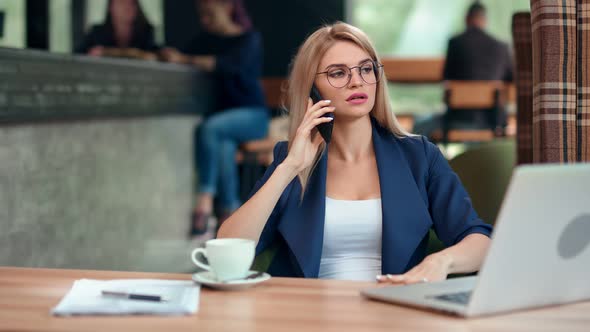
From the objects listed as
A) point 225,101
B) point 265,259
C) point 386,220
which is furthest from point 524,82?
point 225,101

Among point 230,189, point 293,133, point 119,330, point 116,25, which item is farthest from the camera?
point 230,189

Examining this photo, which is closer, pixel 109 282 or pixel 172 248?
pixel 109 282

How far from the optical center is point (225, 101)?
5.66 meters

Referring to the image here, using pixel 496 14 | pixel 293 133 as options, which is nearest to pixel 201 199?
pixel 293 133

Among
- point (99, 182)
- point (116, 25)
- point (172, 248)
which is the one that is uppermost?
point (116, 25)

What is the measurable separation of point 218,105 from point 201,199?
0.80 metres

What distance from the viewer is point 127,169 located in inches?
165

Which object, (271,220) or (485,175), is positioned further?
(485,175)

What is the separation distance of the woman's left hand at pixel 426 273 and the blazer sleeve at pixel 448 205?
0.26 m

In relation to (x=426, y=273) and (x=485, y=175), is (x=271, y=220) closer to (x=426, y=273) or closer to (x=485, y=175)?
(x=426, y=273)

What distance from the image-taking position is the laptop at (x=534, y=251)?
113cm

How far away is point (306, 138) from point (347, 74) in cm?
21

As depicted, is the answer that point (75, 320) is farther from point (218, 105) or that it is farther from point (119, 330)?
point (218, 105)

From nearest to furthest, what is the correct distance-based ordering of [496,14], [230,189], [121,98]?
[121,98]
[230,189]
[496,14]
